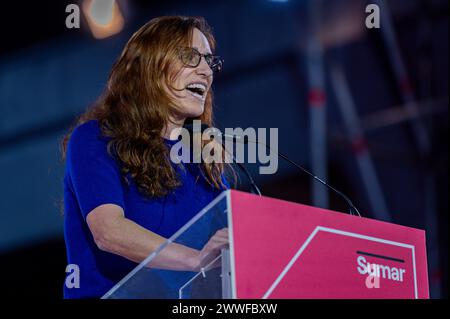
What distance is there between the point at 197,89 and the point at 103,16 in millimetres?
2098

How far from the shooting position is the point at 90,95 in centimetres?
641

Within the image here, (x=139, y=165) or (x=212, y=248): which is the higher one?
(x=139, y=165)

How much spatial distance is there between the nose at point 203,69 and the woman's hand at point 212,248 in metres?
0.69

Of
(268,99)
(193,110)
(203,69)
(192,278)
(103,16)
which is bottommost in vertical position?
(192,278)

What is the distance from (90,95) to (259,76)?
1455 millimetres

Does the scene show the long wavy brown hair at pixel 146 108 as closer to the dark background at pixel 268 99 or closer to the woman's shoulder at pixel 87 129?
the woman's shoulder at pixel 87 129

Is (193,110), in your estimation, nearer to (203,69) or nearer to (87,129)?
(203,69)

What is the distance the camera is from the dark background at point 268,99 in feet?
14.9

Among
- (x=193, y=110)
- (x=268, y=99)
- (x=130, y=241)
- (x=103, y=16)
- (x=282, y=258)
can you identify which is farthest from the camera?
(x=268, y=99)

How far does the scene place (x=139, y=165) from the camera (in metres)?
1.76

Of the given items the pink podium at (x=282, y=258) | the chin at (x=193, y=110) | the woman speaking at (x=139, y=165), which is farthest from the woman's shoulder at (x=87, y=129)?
the pink podium at (x=282, y=258)

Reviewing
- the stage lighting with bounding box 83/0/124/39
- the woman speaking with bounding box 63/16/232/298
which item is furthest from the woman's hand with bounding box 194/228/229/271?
the stage lighting with bounding box 83/0/124/39

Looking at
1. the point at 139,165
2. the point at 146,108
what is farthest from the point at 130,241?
the point at 146,108

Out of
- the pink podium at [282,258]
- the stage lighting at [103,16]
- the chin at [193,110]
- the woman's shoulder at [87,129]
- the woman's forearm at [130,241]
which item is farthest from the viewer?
the stage lighting at [103,16]
